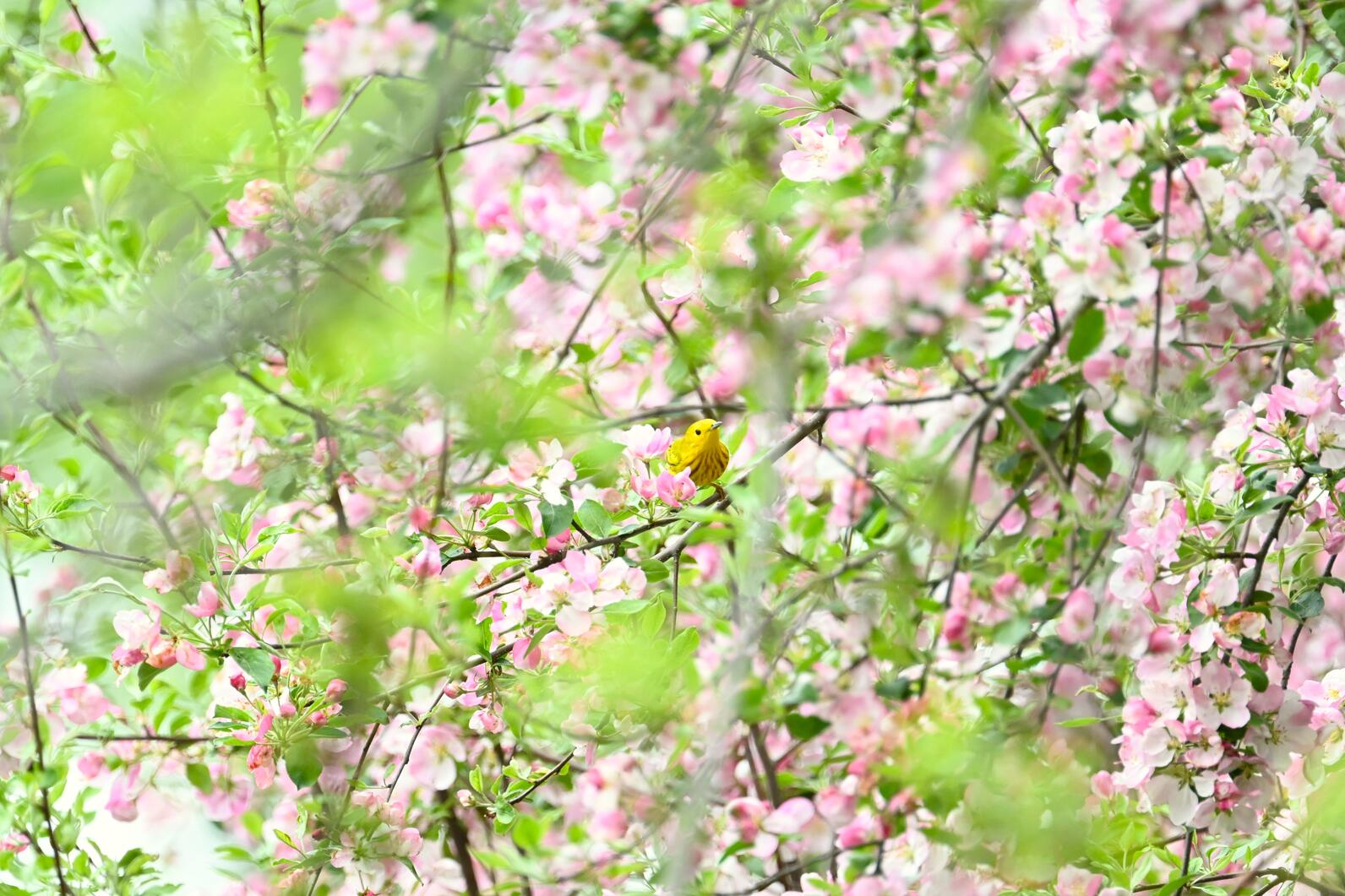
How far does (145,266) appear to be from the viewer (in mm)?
1327

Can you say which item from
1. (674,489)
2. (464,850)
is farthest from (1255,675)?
(464,850)

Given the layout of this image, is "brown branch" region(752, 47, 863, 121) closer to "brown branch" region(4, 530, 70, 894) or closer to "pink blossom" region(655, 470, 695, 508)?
"pink blossom" region(655, 470, 695, 508)

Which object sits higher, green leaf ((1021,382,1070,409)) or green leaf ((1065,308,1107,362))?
green leaf ((1065,308,1107,362))

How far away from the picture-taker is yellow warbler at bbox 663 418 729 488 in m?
1.34

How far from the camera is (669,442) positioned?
1.36 metres

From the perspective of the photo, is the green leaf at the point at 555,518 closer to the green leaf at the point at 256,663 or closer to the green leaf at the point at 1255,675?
the green leaf at the point at 256,663

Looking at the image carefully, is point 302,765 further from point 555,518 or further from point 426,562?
point 555,518

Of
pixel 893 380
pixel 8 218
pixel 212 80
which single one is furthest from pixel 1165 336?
pixel 8 218

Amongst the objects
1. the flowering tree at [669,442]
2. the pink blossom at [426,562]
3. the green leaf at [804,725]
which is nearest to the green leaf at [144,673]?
the flowering tree at [669,442]

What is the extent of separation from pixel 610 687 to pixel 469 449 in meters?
0.24

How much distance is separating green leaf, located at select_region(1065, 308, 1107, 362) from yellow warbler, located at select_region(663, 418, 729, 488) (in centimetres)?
54

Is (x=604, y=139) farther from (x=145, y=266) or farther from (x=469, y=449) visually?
(x=145, y=266)

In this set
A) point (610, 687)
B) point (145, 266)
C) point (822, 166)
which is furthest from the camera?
point (145, 266)

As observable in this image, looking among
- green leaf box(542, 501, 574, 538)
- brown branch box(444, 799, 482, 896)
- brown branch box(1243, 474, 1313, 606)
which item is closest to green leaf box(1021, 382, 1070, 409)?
brown branch box(1243, 474, 1313, 606)
